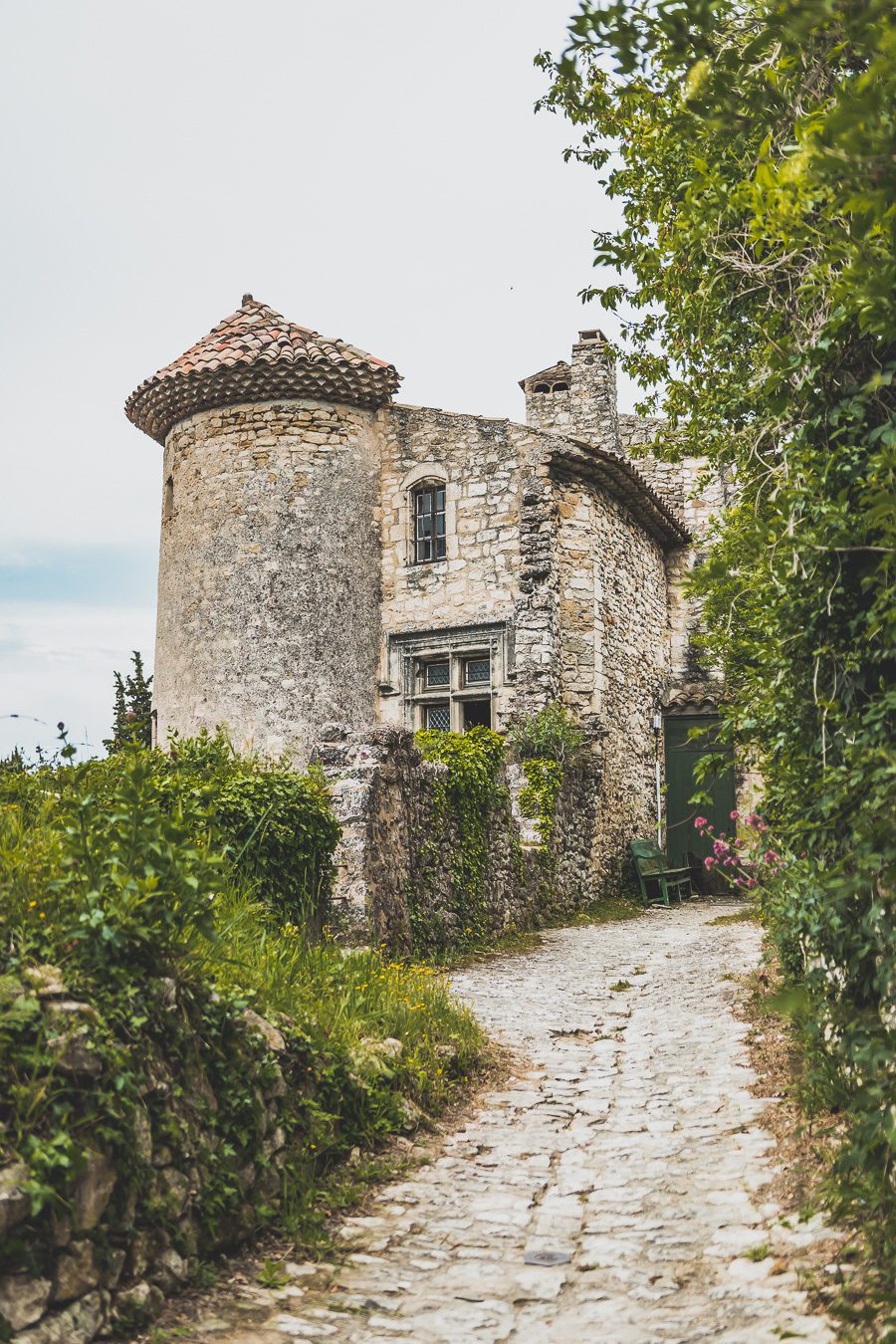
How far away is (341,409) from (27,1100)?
42.0 feet

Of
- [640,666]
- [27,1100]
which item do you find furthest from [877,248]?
[640,666]

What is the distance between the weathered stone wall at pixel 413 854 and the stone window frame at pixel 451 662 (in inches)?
60.3

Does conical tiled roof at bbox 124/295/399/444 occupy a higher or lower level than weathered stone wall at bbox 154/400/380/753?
higher

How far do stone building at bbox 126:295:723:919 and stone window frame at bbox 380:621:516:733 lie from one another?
26mm

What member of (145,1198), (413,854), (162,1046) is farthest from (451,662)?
(145,1198)

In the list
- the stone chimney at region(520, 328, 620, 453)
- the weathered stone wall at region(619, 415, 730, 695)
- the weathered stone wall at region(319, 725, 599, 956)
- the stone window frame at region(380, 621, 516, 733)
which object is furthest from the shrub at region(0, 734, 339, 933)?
the stone chimney at region(520, 328, 620, 453)

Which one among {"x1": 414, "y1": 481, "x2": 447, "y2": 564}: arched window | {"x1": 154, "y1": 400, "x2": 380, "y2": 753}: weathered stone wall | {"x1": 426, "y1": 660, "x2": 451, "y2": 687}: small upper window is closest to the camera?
{"x1": 154, "y1": 400, "x2": 380, "y2": 753}: weathered stone wall

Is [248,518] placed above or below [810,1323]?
above

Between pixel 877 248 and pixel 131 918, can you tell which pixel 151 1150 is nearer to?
pixel 131 918

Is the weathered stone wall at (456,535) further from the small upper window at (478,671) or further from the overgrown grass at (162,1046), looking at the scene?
the overgrown grass at (162,1046)

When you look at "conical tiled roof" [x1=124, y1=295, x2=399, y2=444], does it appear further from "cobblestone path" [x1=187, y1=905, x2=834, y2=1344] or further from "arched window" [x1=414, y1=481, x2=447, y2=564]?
"cobblestone path" [x1=187, y1=905, x2=834, y2=1344]

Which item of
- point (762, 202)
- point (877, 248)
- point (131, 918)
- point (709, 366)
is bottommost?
point (131, 918)

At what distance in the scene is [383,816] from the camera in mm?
8609

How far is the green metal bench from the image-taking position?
49.4 ft
